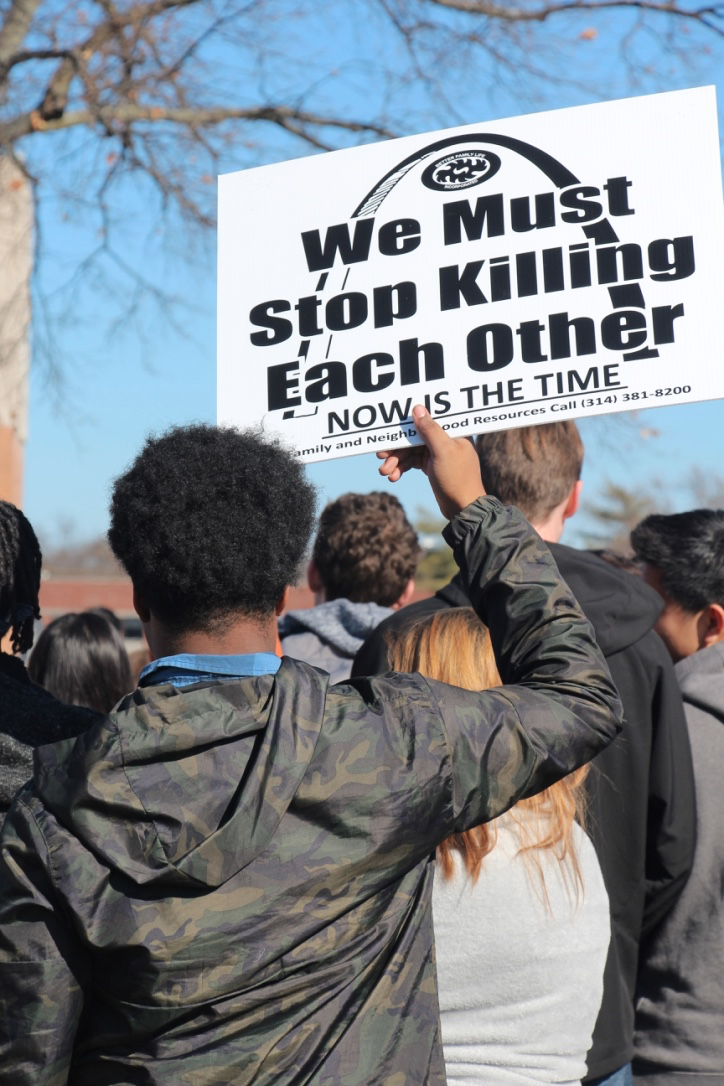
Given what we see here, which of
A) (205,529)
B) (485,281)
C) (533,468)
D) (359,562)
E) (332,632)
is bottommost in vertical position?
(332,632)

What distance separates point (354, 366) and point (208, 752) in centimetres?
104

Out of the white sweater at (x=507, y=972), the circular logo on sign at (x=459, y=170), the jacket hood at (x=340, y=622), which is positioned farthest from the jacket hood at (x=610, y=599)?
the jacket hood at (x=340, y=622)

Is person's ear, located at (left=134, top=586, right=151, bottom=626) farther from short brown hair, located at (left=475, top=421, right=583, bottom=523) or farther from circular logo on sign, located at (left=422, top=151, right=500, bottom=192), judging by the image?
short brown hair, located at (left=475, top=421, right=583, bottom=523)

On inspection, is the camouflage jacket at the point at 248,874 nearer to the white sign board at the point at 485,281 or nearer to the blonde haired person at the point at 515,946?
the blonde haired person at the point at 515,946

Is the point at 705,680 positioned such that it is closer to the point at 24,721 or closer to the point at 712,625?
the point at 712,625

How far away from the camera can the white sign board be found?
2174 mm

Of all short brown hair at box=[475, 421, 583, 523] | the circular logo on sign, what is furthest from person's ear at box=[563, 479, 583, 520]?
the circular logo on sign

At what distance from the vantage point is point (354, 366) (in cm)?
227

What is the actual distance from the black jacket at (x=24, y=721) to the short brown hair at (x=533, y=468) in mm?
1135

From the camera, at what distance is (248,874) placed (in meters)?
1.42

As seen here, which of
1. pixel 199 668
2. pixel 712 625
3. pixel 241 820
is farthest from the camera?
pixel 712 625

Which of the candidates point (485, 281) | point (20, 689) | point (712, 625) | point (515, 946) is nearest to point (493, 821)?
point (515, 946)

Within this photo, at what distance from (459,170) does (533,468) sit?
730mm

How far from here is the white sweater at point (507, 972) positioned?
1965 mm
